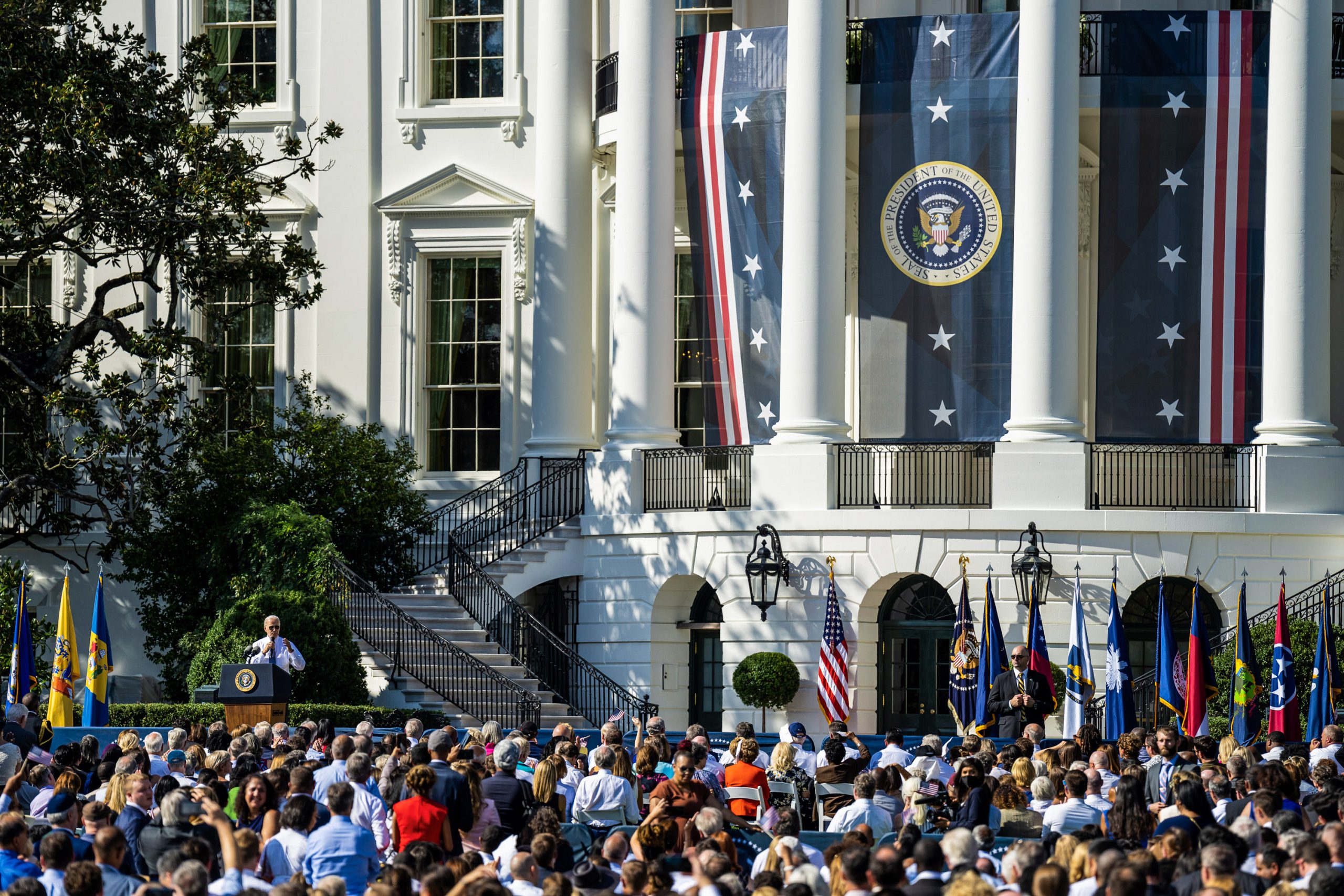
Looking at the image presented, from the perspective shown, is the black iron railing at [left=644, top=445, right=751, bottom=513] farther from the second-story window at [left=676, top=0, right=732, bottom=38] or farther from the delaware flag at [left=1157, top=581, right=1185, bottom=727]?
the second-story window at [left=676, top=0, right=732, bottom=38]

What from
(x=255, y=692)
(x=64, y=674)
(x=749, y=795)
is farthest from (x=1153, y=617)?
(x=64, y=674)

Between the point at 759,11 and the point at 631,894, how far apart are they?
25601 mm

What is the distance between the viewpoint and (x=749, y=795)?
1603 centimetres

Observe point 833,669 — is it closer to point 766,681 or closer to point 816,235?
point 766,681

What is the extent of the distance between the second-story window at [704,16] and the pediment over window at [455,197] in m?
4.12

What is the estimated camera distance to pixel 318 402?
3381 cm

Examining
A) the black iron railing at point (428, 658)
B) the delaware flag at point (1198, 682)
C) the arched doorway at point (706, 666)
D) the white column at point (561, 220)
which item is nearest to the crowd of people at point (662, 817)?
the delaware flag at point (1198, 682)

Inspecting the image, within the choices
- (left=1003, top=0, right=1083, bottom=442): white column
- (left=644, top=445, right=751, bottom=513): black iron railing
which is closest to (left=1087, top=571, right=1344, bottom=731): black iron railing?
(left=1003, top=0, right=1083, bottom=442): white column

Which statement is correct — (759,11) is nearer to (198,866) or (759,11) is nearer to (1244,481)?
(1244,481)

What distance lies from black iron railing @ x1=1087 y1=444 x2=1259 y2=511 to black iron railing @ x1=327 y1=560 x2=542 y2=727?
8713 mm

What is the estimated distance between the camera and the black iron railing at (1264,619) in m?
27.5

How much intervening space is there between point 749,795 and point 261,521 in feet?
47.7

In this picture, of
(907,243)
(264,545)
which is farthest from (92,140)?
(907,243)

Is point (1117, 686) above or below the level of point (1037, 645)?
below
